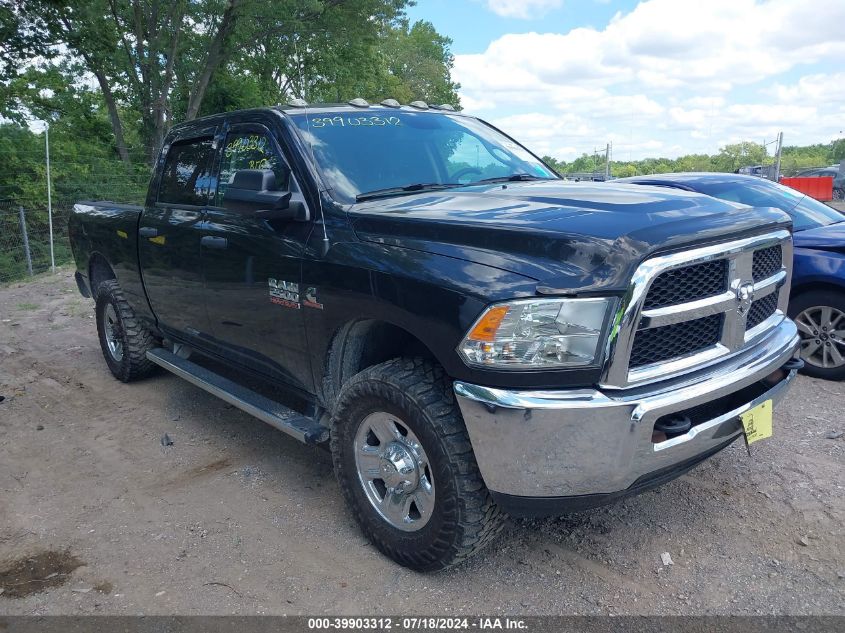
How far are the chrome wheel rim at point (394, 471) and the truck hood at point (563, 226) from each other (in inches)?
31.6

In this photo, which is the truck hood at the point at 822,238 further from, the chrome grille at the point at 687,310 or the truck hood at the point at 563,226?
the chrome grille at the point at 687,310

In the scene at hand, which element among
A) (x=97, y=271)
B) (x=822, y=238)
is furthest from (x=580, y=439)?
(x=97, y=271)

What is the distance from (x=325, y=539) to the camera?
3.25 metres

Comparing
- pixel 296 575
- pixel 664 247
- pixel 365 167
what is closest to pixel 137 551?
pixel 296 575

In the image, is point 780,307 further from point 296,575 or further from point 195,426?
point 195,426

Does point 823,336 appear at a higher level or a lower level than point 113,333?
higher

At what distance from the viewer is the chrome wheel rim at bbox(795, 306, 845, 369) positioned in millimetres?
5160

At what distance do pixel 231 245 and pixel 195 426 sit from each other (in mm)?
1653

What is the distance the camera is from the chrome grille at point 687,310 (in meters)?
2.35

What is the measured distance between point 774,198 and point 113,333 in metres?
6.03

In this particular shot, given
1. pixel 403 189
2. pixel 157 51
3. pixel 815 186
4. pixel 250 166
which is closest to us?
pixel 403 189

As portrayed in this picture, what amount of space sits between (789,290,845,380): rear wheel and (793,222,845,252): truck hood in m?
0.36

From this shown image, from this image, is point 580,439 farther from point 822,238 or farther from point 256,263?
point 822,238

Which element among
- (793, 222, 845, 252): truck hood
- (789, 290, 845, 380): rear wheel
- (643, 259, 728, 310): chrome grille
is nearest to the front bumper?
(643, 259, 728, 310): chrome grille
